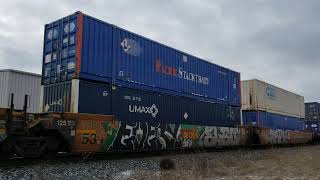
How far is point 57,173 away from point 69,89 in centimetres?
449

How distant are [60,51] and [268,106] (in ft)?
59.7

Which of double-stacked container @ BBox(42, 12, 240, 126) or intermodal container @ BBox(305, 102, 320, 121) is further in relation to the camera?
intermodal container @ BBox(305, 102, 320, 121)

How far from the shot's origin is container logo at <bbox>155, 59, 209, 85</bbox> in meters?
17.1

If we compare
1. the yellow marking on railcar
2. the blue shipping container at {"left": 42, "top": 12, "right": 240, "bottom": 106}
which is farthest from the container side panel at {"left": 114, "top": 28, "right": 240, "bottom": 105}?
the yellow marking on railcar

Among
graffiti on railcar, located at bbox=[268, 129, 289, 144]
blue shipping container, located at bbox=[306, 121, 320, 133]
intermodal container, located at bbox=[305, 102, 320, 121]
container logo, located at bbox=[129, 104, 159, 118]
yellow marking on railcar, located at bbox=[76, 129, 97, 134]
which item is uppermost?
intermodal container, located at bbox=[305, 102, 320, 121]

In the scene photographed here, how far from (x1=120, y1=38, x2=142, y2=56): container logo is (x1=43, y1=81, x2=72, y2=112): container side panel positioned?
3078 mm

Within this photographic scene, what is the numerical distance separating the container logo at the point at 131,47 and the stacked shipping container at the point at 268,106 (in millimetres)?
12135

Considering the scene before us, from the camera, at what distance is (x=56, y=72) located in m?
14.1

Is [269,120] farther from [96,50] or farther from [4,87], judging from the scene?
[4,87]

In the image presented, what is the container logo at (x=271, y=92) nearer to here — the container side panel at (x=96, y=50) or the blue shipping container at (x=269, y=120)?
the blue shipping container at (x=269, y=120)

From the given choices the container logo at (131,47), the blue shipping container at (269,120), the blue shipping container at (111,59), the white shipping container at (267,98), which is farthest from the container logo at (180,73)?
the blue shipping container at (269,120)

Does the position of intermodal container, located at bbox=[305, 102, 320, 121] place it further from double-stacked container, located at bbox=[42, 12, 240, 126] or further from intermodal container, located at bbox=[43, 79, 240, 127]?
double-stacked container, located at bbox=[42, 12, 240, 126]

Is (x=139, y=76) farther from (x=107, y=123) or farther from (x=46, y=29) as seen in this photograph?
(x=46, y=29)

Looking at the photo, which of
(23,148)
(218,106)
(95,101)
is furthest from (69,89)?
(218,106)
